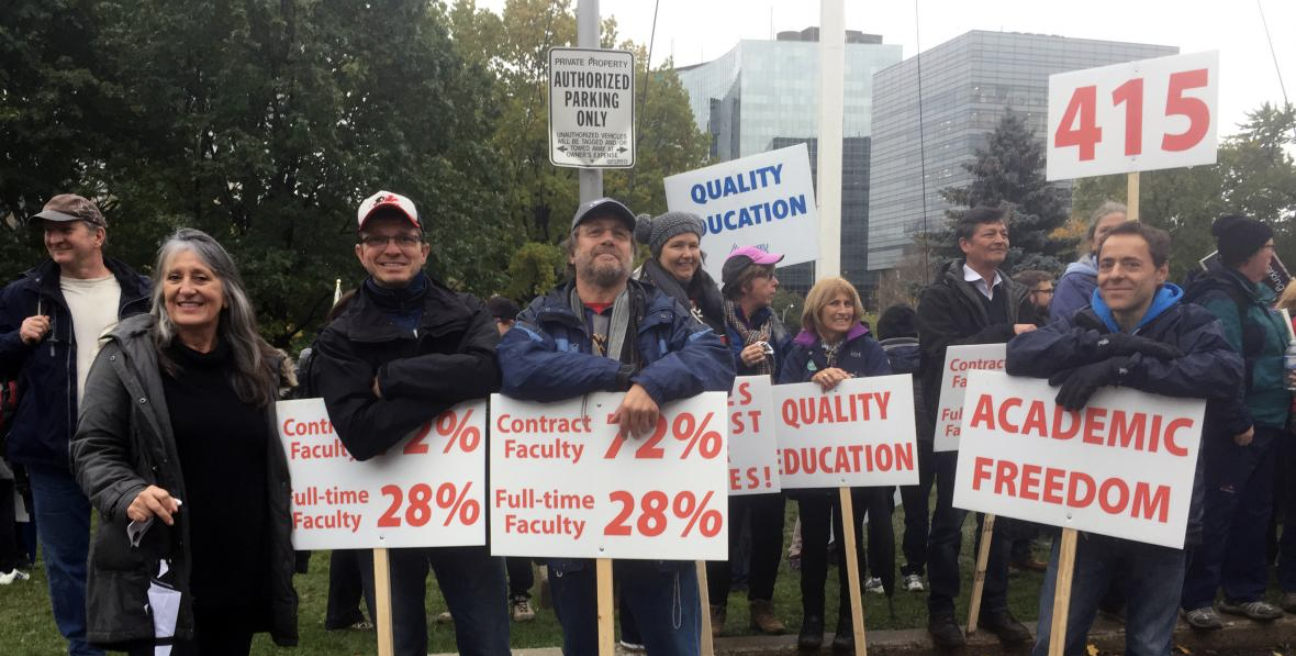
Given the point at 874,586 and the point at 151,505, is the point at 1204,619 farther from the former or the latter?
the point at 151,505

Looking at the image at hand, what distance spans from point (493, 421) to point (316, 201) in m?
21.5

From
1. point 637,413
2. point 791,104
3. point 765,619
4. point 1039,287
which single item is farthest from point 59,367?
point 791,104

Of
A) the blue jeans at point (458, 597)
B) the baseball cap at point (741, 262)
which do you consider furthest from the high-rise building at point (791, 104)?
the blue jeans at point (458, 597)

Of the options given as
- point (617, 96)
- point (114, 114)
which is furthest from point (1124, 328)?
point (114, 114)

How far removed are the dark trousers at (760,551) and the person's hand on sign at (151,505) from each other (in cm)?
297

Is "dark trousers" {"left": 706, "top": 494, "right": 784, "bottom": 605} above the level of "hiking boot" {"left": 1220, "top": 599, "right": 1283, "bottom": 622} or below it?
above

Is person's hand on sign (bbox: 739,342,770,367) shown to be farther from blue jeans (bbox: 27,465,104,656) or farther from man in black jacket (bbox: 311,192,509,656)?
blue jeans (bbox: 27,465,104,656)

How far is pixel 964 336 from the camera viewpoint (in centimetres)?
531

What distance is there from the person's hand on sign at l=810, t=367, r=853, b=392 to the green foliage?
33.8 m

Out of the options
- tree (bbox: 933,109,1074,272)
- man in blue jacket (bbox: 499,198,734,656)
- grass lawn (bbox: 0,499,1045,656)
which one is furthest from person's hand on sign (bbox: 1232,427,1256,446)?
tree (bbox: 933,109,1074,272)

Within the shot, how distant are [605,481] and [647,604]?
0.48 metres

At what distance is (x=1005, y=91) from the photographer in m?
50.5

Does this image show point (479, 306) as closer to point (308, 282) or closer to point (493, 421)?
point (493, 421)

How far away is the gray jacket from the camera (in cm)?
297
